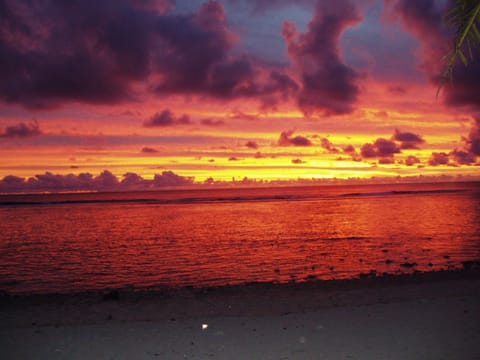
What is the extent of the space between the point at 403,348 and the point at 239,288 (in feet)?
29.5

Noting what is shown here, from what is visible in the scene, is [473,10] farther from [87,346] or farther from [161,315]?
[161,315]

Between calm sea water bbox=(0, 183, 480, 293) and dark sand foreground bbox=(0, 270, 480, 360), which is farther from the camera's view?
calm sea water bbox=(0, 183, 480, 293)

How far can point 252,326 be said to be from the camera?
9.88 m

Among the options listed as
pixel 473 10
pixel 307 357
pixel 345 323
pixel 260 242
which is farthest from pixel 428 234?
pixel 473 10

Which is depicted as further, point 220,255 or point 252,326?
point 220,255

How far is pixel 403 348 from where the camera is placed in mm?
8039

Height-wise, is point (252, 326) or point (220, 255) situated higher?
point (252, 326)

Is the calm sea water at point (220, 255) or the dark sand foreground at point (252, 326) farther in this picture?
the calm sea water at point (220, 255)

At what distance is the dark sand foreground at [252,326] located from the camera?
814 cm

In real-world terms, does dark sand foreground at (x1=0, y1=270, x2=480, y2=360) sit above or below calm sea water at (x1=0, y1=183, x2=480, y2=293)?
above

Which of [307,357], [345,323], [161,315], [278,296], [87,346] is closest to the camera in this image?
[307,357]

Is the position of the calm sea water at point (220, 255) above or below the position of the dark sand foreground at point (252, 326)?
below

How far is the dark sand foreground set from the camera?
8.14m

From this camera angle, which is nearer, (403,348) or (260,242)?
(403,348)
